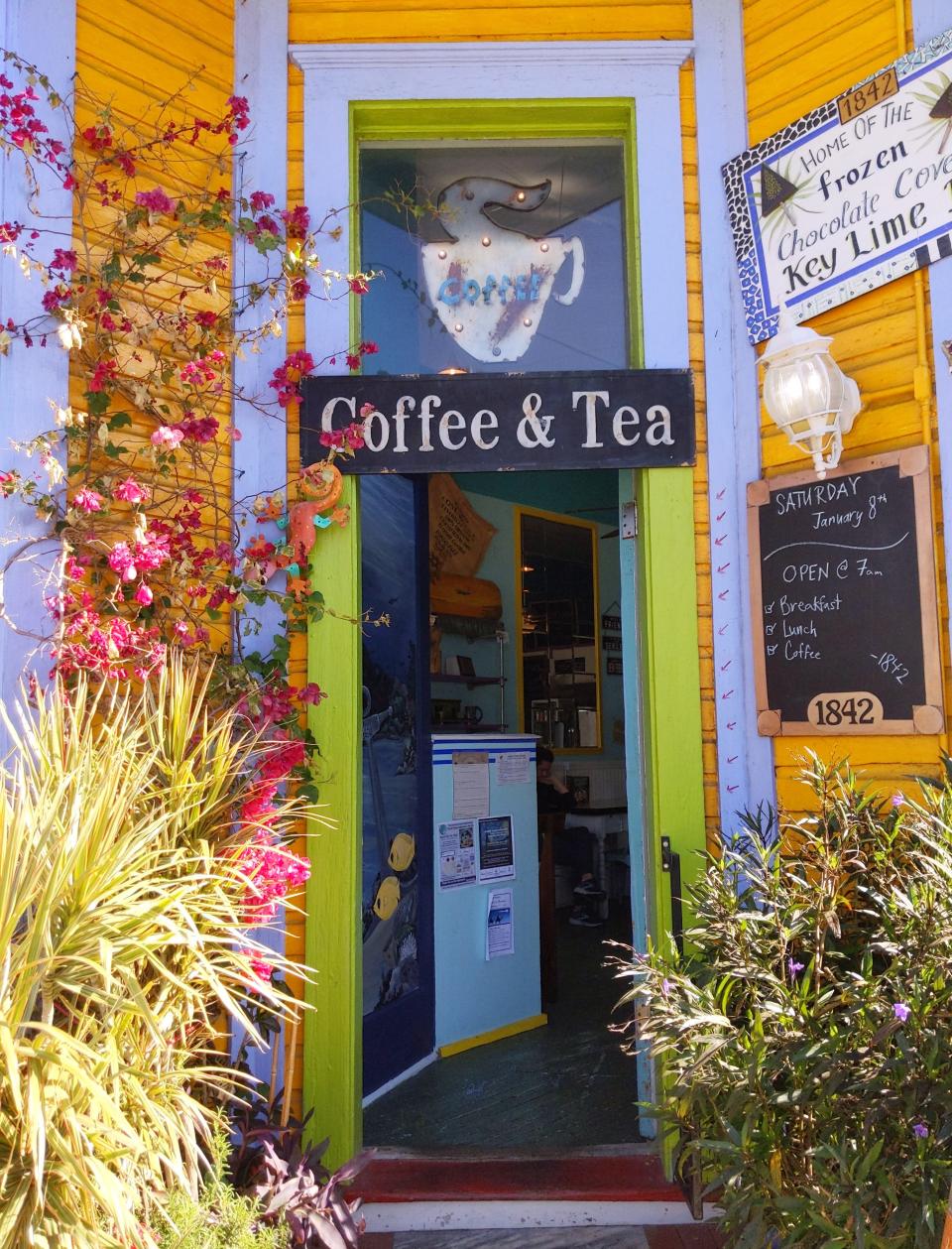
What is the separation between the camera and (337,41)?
389 cm

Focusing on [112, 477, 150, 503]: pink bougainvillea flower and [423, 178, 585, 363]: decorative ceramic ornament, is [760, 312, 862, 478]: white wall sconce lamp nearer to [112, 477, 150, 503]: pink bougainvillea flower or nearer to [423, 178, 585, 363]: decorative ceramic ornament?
[423, 178, 585, 363]: decorative ceramic ornament

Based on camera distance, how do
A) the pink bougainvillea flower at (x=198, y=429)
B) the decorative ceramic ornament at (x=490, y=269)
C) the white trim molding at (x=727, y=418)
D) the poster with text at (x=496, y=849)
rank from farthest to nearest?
the poster with text at (x=496, y=849) < the decorative ceramic ornament at (x=490, y=269) < the white trim molding at (x=727, y=418) < the pink bougainvillea flower at (x=198, y=429)

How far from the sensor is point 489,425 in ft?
12.4

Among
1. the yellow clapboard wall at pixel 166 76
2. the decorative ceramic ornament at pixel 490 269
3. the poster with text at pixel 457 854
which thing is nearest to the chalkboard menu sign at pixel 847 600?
the decorative ceramic ornament at pixel 490 269

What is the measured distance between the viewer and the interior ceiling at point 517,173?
407 centimetres

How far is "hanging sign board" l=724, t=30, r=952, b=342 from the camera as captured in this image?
10.9 feet

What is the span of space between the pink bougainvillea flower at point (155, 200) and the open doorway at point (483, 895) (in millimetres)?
1375

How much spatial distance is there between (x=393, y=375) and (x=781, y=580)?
1548mm

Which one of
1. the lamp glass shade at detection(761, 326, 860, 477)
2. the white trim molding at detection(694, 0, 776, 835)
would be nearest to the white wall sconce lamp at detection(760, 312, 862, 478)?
the lamp glass shade at detection(761, 326, 860, 477)

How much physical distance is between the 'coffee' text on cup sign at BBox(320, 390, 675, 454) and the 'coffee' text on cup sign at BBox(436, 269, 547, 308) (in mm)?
512

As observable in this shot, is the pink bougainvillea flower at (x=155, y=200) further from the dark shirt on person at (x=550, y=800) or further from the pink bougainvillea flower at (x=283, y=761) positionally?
the dark shirt on person at (x=550, y=800)

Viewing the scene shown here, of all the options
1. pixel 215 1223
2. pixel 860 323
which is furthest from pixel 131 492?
pixel 860 323

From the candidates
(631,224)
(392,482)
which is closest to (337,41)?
(631,224)

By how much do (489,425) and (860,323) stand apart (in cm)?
130
